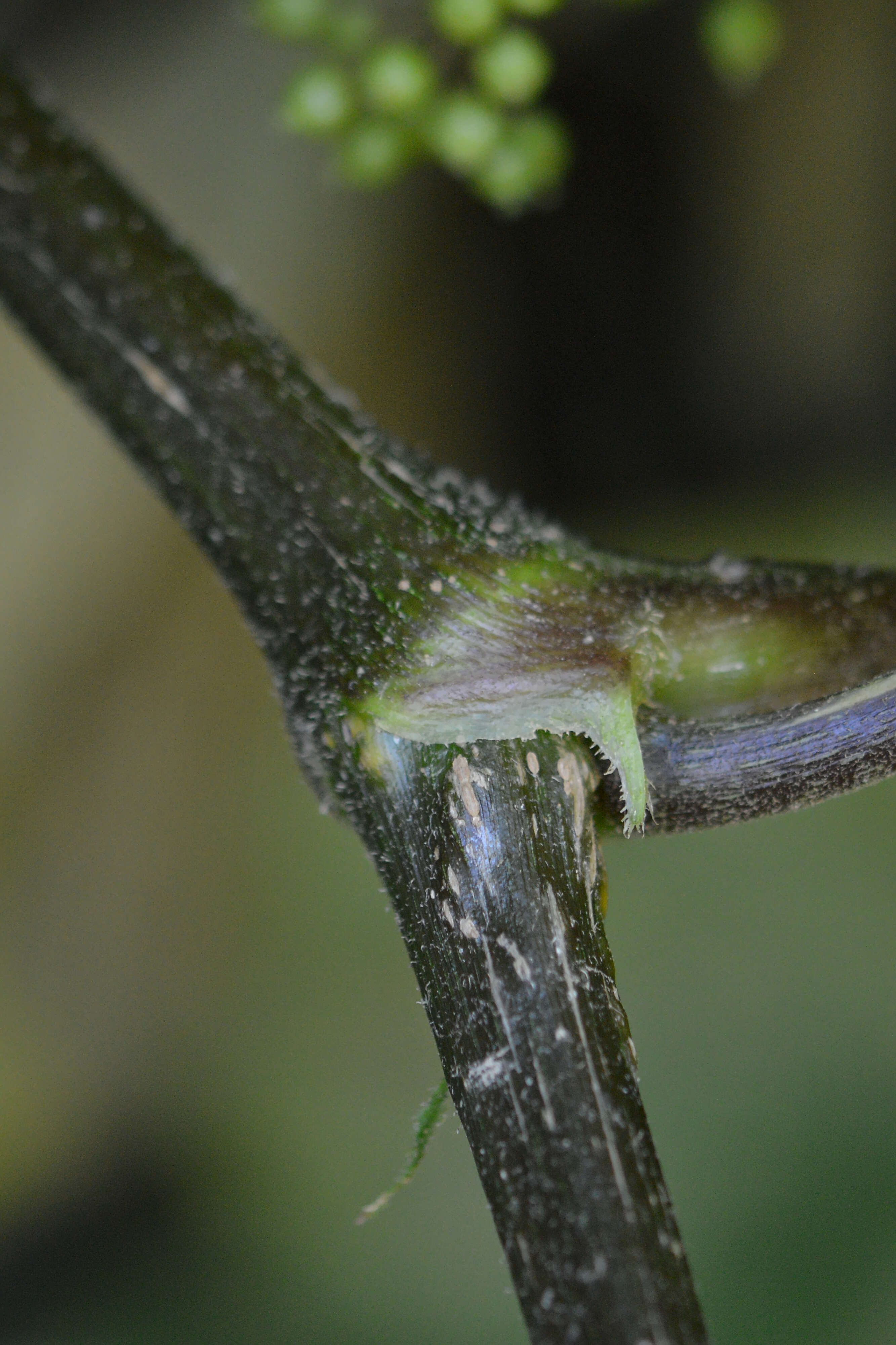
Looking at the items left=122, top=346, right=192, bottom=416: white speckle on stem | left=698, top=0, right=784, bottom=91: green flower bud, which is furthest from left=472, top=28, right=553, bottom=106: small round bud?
left=122, top=346, right=192, bottom=416: white speckle on stem

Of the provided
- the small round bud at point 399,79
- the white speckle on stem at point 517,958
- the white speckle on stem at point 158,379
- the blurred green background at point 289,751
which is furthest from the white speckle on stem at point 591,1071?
the blurred green background at point 289,751

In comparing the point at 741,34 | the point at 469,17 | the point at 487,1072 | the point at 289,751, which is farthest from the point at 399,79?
A: the point at 289,751

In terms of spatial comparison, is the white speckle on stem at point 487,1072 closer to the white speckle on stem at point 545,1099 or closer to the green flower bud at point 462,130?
the white speckle on stem at point 545,1099

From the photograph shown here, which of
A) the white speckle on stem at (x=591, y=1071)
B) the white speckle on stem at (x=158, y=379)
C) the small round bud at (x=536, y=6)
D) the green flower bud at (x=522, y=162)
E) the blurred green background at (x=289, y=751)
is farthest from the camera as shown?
the blurred green background at (x=289, y=751)

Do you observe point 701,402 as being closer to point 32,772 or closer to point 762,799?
point 32,772

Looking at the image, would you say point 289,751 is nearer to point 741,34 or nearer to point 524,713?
point 741,34

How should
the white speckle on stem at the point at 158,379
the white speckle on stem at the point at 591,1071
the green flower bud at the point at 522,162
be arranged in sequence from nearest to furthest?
1. the white speckle on stem at the point at 591,1071
2. the white speckle on stem at the point at 158,379
3. the green flower bud at the point at 522,162

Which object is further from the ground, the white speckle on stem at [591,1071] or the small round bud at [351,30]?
the small round bud at [351,30]

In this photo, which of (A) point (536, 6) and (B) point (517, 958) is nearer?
(B) point (517, 958)
